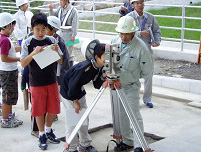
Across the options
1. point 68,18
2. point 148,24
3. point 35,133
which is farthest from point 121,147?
point 68,18

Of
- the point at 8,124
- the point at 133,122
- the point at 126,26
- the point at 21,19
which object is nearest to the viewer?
the point at 133,122

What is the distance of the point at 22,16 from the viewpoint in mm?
9188

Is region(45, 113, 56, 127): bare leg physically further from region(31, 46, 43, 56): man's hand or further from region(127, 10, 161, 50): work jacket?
region(127, 10, 161, 50): work jacket

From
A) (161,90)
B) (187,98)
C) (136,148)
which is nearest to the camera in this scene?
(136,148)

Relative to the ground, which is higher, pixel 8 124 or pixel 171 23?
pixel 171 23

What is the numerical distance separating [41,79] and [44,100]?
0.29 m

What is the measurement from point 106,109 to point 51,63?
7.36 feet

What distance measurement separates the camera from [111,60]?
157 inches

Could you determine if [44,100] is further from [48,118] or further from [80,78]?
[80,78]

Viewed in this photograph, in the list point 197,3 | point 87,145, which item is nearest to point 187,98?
point 87,145

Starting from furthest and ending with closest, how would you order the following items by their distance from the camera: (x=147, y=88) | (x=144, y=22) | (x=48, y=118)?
(x=147, y=88) < (x=144, y=22) < (x=48, y=118)

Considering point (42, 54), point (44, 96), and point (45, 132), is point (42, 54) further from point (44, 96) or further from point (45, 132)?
point (45, 132)

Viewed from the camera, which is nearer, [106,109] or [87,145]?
[87,145]

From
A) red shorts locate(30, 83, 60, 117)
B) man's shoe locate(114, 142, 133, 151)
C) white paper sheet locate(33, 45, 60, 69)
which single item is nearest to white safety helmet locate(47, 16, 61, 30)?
white paper sheet locate(33, 45, 60, 69)
